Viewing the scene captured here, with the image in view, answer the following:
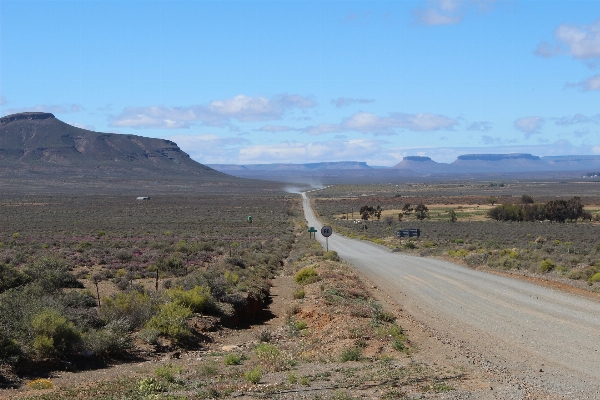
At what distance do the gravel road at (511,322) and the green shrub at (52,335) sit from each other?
8.33m

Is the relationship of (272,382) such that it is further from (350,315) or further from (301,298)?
(301,298)

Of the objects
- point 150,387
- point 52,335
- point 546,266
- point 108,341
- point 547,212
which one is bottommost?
point 547,212

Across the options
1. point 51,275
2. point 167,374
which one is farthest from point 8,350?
point 51,275

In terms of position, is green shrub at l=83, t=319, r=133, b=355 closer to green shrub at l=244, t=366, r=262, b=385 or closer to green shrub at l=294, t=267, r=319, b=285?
green shrub at l=244, t=366, r=262, b=385

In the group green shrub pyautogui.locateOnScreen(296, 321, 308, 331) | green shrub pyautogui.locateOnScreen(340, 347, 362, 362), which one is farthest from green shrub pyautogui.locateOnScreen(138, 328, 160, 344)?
green shrub pyautogui.locateOnScreen(340, 347, 362, 362)

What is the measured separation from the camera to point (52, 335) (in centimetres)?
1314

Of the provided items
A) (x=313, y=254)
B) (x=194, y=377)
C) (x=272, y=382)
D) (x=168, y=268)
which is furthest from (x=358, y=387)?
(x=313, y=254)

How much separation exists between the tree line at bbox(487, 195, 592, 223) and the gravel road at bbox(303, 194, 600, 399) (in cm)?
4753

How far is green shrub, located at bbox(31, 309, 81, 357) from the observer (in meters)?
12.8

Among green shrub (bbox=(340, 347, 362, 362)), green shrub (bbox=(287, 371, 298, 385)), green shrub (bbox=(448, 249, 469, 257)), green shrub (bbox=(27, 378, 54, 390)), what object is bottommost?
green shrub (bbox=(448, 249, 469, 257))

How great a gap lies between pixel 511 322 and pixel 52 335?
11.2 metres

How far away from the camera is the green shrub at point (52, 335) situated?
12.8 metres

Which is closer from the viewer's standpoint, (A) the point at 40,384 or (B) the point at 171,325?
(A) the point at 40,384

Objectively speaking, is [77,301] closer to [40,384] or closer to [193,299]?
[193,299]
